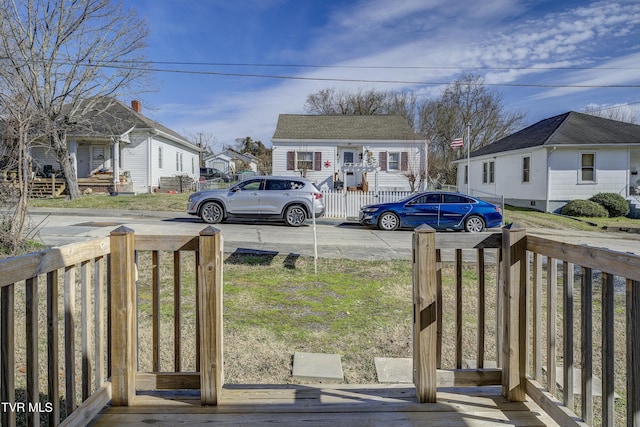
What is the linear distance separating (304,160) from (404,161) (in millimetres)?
6076

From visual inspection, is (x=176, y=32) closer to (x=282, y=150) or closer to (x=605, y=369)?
(x=282, y=150)

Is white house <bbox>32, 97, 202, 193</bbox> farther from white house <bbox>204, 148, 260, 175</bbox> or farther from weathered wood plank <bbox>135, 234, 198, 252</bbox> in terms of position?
white house <bbox>204, 148, 260, 175</bbox>

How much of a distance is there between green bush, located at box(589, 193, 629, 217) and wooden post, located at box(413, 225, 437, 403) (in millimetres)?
20165

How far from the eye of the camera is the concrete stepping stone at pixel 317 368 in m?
3.41

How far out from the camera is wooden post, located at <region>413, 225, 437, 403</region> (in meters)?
2.56

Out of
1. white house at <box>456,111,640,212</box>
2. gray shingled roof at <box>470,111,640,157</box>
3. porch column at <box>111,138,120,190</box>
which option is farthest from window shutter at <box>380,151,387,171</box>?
porch column at <box>111,138,120,190</box>

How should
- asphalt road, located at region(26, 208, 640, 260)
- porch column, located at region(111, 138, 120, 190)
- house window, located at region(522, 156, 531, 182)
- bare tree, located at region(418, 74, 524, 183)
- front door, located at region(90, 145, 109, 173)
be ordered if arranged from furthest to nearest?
bare tree, located at region(418, 74, 524, 183)
front door, located at region(90, 145, 109, 173)
porch column, located at region(111, 138, 120, 190)
house window, located at region(522, 156, 531, 182)
asphalt road, located at region(26, 208, 640, 260)

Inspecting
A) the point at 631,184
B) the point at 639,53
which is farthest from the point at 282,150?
the point at 639,53

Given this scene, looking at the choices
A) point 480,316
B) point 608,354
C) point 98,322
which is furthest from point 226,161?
point 608,354

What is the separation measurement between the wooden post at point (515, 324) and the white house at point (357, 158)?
21.7 m

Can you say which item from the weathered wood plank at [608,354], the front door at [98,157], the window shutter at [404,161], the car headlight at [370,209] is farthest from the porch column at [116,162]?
the weathered wood plank at [608,354]

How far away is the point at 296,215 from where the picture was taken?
1272 centimetres

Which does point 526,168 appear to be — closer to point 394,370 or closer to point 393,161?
point 393,161

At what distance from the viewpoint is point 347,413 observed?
2506mm
